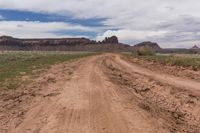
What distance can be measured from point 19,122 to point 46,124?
3.36 feet

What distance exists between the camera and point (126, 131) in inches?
366

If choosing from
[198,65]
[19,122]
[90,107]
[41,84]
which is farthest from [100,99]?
A: [198,65]

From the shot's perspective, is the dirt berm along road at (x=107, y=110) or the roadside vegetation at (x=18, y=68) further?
the roadside vegetation at (x=18, y=68)

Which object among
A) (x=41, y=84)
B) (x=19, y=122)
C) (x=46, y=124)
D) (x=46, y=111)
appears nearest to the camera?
(x=46, y=124)

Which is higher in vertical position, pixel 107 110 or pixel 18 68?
pixel 107 110

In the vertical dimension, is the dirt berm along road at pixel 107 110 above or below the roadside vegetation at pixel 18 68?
above

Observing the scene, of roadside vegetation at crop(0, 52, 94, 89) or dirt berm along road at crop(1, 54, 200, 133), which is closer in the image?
dirt berm along road at crop(1, 54, 200, 133)

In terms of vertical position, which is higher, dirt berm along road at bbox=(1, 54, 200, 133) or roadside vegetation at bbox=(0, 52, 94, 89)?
dirt berm along road at bbox=(1, 54, 200, 133)

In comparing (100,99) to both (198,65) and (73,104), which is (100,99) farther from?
(198,65)

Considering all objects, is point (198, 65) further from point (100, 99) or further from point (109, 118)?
point (109, 118)

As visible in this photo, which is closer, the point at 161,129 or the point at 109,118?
the point at 161,129

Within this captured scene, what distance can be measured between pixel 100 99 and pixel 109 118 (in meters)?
2.90

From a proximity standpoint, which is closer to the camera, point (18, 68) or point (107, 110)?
point (107, 110)

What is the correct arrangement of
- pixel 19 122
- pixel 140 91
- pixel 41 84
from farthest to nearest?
1. pixel 41 84
2. pixel 140 91
3. pixel 19 122
